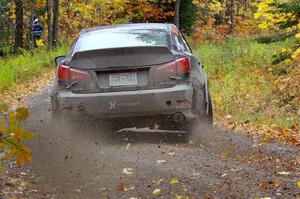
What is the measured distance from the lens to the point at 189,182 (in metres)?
5.48

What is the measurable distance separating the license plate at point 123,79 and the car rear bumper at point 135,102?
12cm

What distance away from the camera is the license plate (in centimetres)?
702

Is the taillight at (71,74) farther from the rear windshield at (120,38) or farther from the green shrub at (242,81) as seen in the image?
the green shrub at (242,81)

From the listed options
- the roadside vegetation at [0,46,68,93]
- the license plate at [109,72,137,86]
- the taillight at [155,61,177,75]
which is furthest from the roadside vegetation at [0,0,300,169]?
the license plate at [109,72,137,86]

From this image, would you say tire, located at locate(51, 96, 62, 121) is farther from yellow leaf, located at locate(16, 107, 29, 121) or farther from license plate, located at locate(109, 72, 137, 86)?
yellow leaf, located at locate(16, 107, 29, 121)

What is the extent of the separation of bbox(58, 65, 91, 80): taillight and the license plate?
304mm

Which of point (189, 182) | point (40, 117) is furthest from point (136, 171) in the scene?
point (40, 117)

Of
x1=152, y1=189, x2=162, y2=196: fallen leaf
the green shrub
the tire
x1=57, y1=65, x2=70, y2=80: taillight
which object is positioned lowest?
the green shrub

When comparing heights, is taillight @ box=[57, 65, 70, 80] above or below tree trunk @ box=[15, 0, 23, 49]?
above

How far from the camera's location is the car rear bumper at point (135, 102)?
699cm

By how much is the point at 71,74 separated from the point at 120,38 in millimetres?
862

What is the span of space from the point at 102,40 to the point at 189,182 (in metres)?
2.78

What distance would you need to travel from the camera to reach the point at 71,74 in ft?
23.4

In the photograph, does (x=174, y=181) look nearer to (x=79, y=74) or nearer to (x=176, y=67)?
(x=176, y=67)
